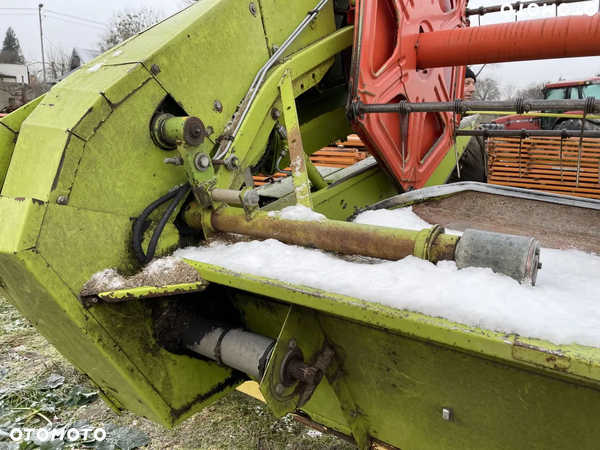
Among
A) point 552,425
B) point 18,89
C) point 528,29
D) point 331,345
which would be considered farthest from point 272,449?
point 18,89

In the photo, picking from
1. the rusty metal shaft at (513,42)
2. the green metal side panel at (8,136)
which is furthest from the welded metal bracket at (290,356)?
the rusty metal shaft at (513,42)

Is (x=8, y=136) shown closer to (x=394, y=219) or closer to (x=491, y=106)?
(x=394, y=219)

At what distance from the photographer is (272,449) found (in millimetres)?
2453

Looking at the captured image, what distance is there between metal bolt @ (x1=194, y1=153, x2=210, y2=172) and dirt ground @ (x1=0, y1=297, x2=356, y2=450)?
1543 millimetres

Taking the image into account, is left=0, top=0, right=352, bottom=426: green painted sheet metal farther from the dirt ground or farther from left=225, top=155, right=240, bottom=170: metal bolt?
the dirt ground

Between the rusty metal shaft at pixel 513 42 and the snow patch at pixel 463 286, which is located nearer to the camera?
the snow patch at pixel 463 286

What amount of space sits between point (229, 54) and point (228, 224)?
2.47 feet

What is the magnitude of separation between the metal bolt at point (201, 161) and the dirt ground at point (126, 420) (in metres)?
1.54

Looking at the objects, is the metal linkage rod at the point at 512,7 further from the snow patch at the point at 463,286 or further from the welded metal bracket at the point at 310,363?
the welded metal bracket at the point at 310,363

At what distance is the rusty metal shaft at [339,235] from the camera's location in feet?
4.52

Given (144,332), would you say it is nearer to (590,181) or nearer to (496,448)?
(496,448)

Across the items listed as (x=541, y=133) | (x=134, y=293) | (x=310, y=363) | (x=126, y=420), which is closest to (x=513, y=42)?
(x=541, y=133)

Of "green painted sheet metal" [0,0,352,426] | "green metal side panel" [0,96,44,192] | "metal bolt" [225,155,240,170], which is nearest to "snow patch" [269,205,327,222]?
"metal bolt" [225,155,240,170]

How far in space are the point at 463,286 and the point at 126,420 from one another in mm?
2294
